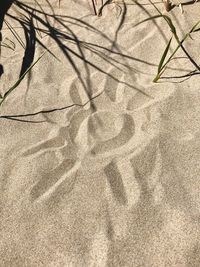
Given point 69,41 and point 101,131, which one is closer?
point 101,131

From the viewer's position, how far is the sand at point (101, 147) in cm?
143

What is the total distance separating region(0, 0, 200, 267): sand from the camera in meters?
1.43

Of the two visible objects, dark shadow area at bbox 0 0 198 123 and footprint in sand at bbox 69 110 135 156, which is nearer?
footprint in sand at bbox 69 110 135 156

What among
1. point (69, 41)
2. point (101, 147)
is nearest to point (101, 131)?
point (101, 147)

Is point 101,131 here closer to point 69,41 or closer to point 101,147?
point 101,147

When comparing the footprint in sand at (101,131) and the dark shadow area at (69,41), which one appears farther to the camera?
the dark shadow area at (69,41)

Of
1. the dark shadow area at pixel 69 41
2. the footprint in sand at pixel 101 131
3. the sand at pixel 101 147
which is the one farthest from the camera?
the dark shadow area at pixel 69 41

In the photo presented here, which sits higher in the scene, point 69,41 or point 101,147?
point 69,41

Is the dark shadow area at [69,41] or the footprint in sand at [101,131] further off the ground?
the dark shadow area at [69,41]

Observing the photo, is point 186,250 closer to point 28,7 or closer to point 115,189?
point 115,189

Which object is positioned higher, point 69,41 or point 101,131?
point 69,41

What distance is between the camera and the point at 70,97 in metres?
1.90

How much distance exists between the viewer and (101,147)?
1.70 m

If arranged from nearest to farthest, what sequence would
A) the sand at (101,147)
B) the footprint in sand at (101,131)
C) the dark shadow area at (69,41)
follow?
the sand at (101,147)
the footprint in sand at (101,131)
the dark shadow area at (69,41)
